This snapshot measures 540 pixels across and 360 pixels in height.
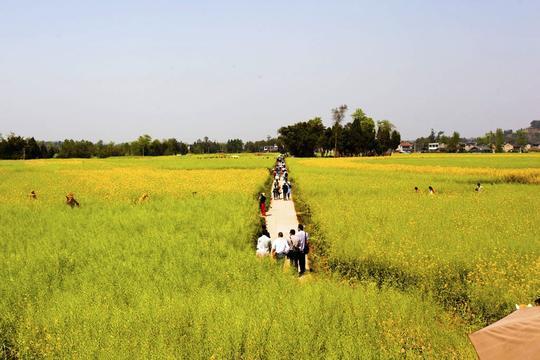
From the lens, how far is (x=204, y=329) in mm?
6824

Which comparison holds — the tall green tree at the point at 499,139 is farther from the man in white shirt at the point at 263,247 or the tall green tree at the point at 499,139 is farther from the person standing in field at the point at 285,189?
the man in white shirt at the point at 263,247

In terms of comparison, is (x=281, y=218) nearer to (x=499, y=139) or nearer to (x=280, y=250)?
(x=280, y=250)

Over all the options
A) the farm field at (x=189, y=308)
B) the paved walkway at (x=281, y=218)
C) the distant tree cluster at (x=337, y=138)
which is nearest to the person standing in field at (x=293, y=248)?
the farm field at (x=189, y=308)

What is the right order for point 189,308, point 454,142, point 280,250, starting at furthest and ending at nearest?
point 454,142
point 280,250
point 189,308

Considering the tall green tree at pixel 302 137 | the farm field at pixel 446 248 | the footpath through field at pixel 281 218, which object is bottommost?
the footpath through field at pixel 281 218

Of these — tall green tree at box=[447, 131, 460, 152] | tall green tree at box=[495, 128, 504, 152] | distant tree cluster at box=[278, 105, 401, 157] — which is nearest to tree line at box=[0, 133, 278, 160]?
distant tree cluster at box=[278, 105, 401, 157]

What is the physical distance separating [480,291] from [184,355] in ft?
21.3

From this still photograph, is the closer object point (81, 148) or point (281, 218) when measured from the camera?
point (281, 218)

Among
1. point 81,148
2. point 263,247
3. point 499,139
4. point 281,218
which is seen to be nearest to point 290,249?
point 263,247

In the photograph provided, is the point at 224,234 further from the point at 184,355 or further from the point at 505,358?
the point at 505,358

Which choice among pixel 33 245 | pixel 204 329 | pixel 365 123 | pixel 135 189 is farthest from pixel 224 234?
pixel 365 123

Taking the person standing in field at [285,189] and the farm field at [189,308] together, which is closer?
the farm field at [189,308]

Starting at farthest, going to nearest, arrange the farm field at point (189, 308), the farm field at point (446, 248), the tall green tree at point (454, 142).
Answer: the tall green tree at point (454, 142)
the farm field at point (446, 248)
the farm field at point (189, 308)

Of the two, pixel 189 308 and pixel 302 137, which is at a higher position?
pixel 302 137
